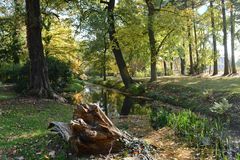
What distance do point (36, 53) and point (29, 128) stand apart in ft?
27.5

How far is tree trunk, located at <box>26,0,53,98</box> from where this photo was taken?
18.0 m

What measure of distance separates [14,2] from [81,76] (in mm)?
25159

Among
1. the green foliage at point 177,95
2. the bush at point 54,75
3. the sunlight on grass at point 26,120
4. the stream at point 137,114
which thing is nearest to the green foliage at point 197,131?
the stream at point 137,114

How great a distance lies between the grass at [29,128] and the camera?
750cm

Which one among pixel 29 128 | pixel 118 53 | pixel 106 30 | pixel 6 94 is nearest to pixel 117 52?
pixel 118 53

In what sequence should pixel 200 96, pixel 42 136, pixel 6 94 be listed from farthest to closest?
1. pixel 6 94
2. pixel 200 96
3. pixel 42 136

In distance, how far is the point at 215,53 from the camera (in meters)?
30.3

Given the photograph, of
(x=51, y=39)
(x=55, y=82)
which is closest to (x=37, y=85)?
(x=55, y=82)

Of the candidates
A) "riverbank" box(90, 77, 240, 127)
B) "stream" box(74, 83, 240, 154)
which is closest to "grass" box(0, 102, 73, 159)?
"stream" box(74, 83, 240, 154)

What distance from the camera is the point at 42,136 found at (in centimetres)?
899

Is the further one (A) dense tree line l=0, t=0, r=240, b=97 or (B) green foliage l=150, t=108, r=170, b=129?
(A) dense tree line l=0, t=0, r=240, b=97

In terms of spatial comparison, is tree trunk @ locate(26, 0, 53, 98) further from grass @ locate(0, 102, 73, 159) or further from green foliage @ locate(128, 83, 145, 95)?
green foliage @ locate(128, 83, 145, 95)

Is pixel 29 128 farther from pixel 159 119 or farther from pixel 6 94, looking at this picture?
pixel 6 94

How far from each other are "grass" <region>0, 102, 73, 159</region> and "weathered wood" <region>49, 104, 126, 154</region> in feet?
1.40
